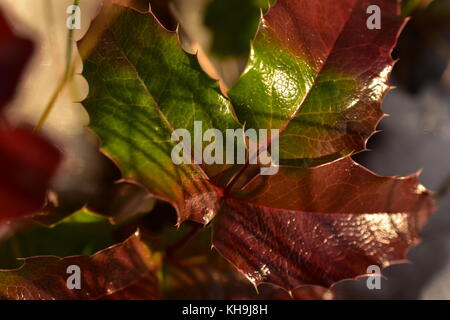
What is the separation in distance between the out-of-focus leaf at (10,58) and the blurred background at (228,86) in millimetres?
387

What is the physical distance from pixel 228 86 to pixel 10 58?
512 mm

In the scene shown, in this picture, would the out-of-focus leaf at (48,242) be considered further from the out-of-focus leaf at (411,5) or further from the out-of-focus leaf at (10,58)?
the out-of-focus leaf at (411,5)

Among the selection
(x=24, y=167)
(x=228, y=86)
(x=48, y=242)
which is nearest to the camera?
(x=24, y=167)

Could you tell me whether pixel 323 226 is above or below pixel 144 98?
below

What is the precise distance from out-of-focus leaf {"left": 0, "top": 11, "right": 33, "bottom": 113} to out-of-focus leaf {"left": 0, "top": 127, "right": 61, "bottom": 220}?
4cm

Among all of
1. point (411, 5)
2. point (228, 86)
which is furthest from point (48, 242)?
point (411, 5)

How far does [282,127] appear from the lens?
62 cm

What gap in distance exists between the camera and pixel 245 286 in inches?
30.5

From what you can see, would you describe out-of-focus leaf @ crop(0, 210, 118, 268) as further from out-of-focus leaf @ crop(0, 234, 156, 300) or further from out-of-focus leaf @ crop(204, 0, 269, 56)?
out-of-focus leaf @ crop(204, 0, 269, 56)

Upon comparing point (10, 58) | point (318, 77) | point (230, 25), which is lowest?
point (10, 58)

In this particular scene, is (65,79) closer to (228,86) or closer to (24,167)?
(228,86)

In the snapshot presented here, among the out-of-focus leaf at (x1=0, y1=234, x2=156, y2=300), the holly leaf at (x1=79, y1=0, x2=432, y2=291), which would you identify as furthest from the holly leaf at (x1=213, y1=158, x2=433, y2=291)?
the out-of-focus leaf at (x1=0, y1=234, x2=156, y2=300)

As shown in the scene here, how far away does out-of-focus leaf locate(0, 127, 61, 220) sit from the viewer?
344 millimetres

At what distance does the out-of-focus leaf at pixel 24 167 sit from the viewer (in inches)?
13.6
